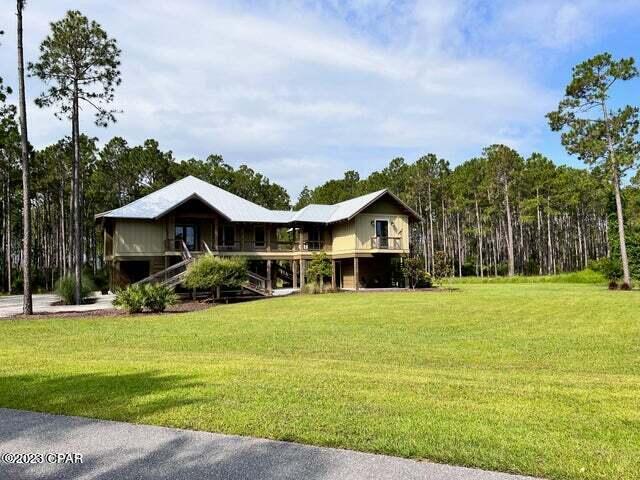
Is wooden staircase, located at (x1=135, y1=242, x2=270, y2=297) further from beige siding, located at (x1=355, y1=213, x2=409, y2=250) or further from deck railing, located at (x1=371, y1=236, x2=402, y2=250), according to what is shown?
deck railing, located at (x1=371, y1=236, x2=402, y2=250)

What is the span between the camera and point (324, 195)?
65.8m

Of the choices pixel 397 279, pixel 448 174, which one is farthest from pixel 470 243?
pixel 397 279

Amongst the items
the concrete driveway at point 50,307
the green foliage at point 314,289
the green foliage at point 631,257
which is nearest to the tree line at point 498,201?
the green foliage at point 631,257

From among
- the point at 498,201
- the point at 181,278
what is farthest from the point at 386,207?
the point at 498,201

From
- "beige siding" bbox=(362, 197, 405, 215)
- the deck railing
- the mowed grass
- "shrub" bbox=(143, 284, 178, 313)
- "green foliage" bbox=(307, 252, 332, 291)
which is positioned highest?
"beige siding" bbox=(362, 197, 405, 215)

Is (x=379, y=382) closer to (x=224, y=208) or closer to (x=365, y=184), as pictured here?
(x=224, y=208)

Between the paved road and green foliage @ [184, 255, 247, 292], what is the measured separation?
18845 mm

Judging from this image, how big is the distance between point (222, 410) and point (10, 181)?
4657 centimetres

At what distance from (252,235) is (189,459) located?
30200 mm

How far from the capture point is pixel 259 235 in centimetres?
3488

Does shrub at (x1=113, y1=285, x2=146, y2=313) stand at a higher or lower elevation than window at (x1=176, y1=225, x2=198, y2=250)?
lower

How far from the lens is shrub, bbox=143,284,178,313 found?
19.9 metres

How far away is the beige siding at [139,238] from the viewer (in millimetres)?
30203

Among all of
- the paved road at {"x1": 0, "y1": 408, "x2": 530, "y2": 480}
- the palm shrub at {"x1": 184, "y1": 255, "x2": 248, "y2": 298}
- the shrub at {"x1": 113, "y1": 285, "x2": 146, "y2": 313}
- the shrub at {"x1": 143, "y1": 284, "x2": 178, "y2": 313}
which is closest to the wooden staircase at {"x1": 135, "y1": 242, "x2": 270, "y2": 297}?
the palm shrub at {"x1": 184, "y1": 255, "x2": 248, "y2": 298}
